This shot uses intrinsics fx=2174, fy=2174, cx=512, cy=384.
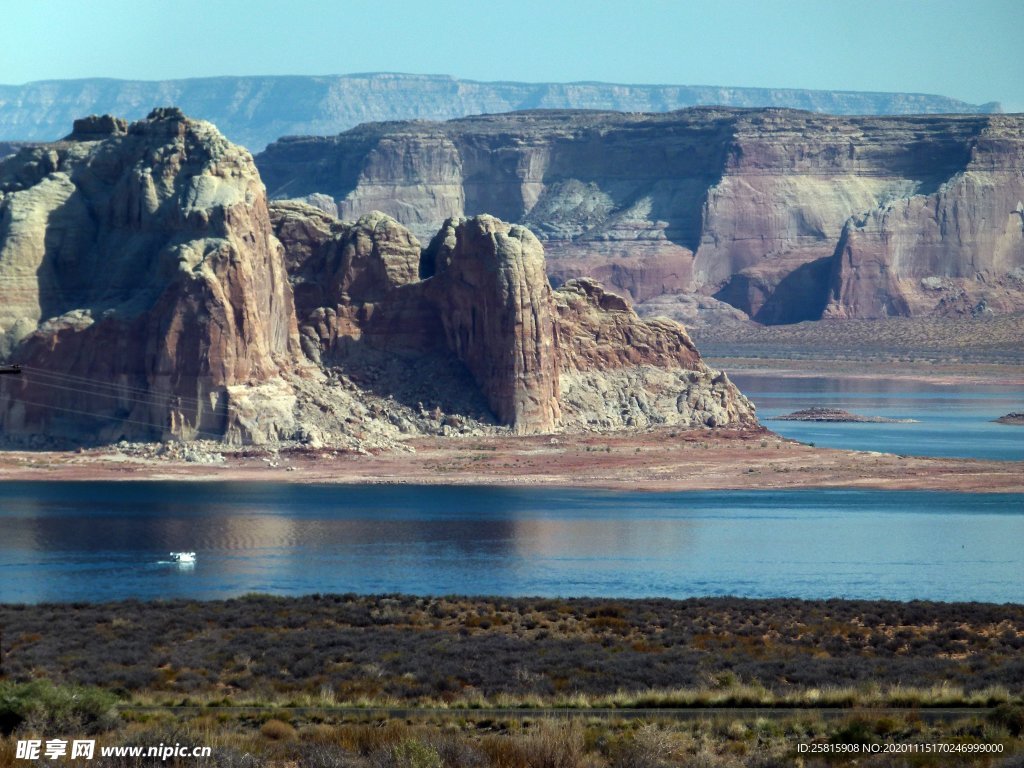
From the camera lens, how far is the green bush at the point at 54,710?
106ft

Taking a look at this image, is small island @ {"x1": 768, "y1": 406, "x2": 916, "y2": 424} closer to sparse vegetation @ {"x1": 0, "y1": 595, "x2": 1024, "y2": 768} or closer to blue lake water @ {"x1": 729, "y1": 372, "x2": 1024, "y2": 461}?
blue lake water @ {"x1": 729, "y1": 372, "x2": 1024, "y2": 461}

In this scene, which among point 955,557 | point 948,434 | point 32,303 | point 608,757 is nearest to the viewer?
point 608,757

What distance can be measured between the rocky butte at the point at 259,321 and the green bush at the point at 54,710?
6331cm

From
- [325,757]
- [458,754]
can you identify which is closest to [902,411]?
[458,754]

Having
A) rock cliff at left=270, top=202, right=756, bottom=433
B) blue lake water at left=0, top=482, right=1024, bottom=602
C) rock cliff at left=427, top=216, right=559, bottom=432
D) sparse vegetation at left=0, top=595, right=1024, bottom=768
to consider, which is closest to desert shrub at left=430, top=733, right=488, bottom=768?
sparse vegetation at left=0, top=595, right=1024, bottom=768

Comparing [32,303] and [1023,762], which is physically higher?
[32,303]

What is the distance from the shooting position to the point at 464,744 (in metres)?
30.5

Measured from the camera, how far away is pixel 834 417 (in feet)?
458

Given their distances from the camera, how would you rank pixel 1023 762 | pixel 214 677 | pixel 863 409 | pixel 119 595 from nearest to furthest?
pixel 1023 762 < pixel 214 677 < pixel 119 595 < pixel 863 409

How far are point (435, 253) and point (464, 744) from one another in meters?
82.5

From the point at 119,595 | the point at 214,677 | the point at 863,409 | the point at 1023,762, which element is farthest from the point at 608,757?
the point at 863,409

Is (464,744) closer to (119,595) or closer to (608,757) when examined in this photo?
(608,757)

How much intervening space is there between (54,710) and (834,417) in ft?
362

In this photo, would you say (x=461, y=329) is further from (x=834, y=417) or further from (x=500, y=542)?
(x=834, y=417)
